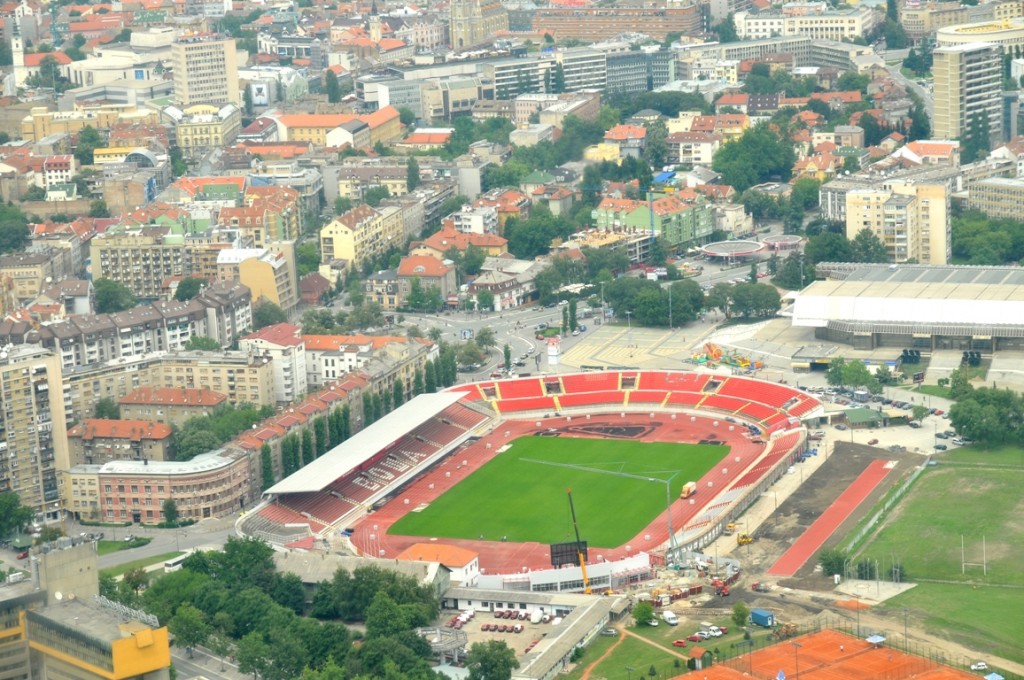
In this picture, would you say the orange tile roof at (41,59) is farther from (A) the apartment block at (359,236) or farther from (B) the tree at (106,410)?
(B) the tree at (106,410)

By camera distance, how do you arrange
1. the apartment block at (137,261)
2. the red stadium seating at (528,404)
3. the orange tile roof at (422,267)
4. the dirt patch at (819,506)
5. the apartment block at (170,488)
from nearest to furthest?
the dirt patch at (819,506)
the apartment block at (170,488)
the red stadium seating at (528,404)
the apartment block at (137,261)
the orange tile roof at (422,267)

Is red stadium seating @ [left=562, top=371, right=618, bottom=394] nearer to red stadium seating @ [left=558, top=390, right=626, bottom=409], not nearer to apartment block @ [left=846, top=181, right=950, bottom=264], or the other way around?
red stadium seating @ [left=558, top=390, right=626, bottom=409]

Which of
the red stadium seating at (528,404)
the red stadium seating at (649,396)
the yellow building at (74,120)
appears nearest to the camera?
the red stadium seating at (528,404)

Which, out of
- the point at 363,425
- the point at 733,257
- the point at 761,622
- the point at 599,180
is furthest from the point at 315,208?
the point at 761,622

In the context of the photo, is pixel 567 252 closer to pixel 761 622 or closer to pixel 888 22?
pixel 761 622

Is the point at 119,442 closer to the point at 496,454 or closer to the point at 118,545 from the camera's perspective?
the point at 118,545

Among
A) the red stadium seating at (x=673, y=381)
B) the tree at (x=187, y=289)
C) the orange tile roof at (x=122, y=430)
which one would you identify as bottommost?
the red stadium seating at (x=673, y=381)

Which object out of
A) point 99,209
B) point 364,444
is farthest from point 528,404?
point 99,209

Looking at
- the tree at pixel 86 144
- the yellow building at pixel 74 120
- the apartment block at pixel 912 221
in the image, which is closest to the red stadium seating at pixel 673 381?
the apartment block at pixel 912 221
